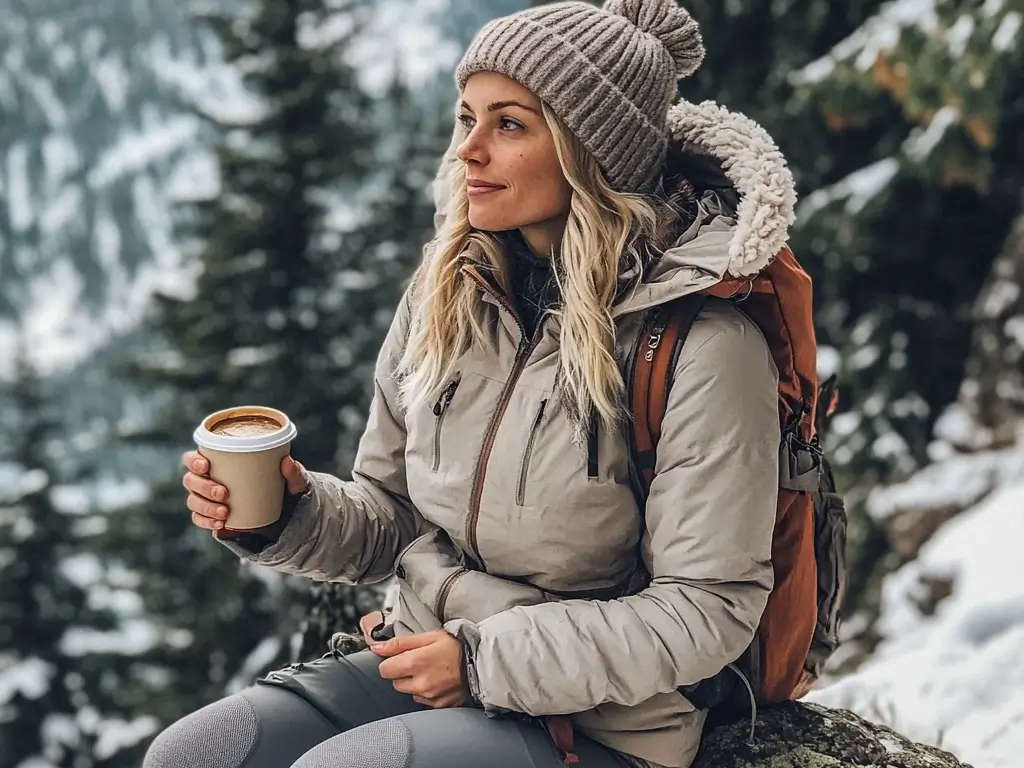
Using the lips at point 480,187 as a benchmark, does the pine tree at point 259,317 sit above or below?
below

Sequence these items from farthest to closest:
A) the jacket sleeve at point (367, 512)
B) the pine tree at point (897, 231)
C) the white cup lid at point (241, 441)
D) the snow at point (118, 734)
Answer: the snow at point (118, 734)
the pine tree at point (897, 231)
the jacket sleeve at point (367, 512)
the white cup lid at point (241, 441)

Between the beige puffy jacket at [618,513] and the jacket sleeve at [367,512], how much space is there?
109 millimetres

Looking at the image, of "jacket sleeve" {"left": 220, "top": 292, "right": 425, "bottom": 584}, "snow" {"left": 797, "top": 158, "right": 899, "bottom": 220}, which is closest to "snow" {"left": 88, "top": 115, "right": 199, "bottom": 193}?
"snow" {"left": 797, "top": 158, "right": 899, "bottom": 220}

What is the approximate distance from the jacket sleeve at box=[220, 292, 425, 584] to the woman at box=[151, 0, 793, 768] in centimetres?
1

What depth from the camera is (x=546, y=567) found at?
2111 millimetres

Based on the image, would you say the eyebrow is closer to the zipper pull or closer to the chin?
the chin

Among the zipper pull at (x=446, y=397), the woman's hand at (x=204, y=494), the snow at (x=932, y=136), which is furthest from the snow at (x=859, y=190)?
the woman's hand at (x=204, y=494)

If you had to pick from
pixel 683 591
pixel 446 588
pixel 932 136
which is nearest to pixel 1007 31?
pixel 932 136

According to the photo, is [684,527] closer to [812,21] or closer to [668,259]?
[668,259]

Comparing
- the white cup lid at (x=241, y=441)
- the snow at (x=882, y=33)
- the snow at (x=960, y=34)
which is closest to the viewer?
the white cup lid at (x=241, y=441)

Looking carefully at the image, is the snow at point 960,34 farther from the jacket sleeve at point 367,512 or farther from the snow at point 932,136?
the jacket sleeve at point 367,512

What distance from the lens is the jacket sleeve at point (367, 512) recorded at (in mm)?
2436

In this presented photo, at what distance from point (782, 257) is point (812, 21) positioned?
5.61 m

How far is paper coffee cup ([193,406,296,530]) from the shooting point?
218cm
